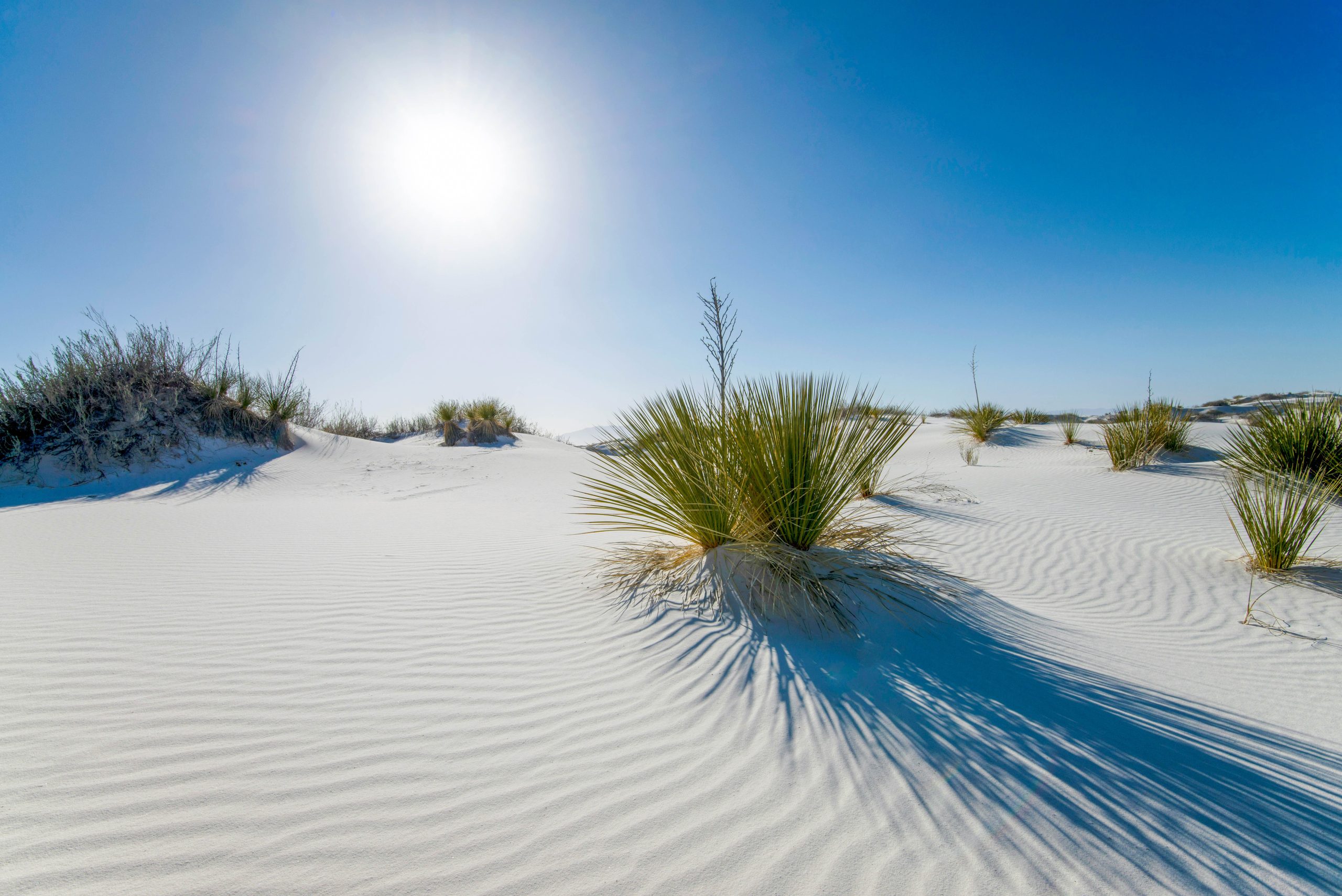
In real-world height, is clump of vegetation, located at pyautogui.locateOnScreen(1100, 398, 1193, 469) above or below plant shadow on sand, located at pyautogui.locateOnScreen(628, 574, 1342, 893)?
above

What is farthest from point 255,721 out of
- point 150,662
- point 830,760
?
point 830,760

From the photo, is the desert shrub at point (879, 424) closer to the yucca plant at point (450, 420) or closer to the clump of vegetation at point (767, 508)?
the clump of vegetation at point (767, 508)

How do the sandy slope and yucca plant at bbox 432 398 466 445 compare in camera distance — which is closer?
the sandy slope

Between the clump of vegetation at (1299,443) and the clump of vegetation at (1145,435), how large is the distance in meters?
1.75

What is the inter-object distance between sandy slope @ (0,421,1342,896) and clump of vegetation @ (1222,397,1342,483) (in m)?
3.81

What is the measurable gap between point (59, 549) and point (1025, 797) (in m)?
7.14

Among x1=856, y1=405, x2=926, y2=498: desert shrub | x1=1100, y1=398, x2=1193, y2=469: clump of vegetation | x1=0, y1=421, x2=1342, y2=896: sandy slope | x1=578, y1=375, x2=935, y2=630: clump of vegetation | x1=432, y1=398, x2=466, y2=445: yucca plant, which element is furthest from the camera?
x1=432, y1=398, x2=466, y2=445: yucca plant

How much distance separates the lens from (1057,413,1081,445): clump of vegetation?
12.7 meters

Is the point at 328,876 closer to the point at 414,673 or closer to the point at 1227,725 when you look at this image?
the point at 414,673

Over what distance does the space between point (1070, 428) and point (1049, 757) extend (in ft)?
47.4

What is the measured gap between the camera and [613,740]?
6.64 ft

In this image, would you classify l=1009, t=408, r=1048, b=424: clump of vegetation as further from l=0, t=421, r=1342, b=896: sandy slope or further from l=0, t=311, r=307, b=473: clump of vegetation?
l=0, t=311, r=307, b=473: clump of vegetation

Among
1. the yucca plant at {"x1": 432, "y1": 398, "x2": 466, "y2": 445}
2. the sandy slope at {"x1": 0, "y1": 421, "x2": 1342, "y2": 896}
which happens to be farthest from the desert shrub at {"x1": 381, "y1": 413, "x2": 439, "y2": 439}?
the sandy slope at {"x1": 0, "y1": 421, "x2": 1342, "y2": 896}

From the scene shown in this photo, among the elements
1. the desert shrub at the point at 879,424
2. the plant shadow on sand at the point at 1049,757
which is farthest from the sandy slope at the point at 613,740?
the desert shrub at the point at 879,424
